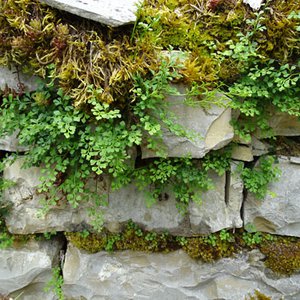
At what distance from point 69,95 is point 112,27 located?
19.5 inches

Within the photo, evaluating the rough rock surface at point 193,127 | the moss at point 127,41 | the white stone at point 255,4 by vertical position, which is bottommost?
the rough rock surface at point 193,127

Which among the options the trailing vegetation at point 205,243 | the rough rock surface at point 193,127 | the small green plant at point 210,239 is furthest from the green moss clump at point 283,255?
the rough rock surface at point 193,127

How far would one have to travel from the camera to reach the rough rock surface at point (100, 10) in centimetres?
187

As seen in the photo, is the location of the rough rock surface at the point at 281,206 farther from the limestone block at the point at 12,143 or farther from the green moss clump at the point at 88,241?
the limestone block at the point at 12,143

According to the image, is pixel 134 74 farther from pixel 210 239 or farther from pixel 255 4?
pixel 210 239

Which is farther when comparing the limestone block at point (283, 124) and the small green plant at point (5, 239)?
the small green plant at point (5, 239)

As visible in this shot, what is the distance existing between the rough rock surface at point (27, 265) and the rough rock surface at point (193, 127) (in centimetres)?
131

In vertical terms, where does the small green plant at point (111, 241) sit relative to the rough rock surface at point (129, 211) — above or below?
below

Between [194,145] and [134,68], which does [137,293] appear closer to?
[194,145]

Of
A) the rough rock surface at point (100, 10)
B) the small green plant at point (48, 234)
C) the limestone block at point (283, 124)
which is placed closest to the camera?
the rough rock surface at point (100, 10)

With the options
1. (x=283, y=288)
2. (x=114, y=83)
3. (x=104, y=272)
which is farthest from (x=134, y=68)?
(x=283, y=288)

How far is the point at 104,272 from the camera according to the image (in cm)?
263

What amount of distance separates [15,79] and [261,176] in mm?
1942

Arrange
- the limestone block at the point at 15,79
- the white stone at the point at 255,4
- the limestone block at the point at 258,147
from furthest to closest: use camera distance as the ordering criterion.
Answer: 1. the limestone block at the point at 258,147
2. the limestone block at the point at 15,79
3. the white stone at the point at 255,4
